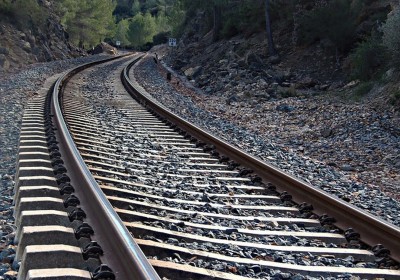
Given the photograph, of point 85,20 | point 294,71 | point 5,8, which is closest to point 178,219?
point 294,71

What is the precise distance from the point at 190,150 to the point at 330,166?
8.27 ft

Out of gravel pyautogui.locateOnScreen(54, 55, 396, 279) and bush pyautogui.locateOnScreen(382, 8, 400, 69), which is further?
bush pyautogui.locateOnScreen(382, 8, 400, 69)

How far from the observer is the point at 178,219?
506 cm

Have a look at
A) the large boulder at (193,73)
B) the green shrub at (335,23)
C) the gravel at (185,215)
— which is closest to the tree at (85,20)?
the large boulder at (193,73)

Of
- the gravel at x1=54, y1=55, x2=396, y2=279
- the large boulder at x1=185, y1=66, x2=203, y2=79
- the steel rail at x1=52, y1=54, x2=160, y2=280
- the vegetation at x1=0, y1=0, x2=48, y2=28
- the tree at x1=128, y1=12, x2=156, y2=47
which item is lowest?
the gravel at x1=54, y1=55, x2=396, y2=279

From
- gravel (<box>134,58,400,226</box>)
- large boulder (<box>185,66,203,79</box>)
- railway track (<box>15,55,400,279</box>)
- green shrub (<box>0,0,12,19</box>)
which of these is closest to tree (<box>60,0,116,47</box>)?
green shrub (<box>0,0,12,19</box>)

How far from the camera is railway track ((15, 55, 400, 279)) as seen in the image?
146 inches

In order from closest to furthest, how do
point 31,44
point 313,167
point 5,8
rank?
1. point 313,167
2. point 31,44
3. point 5,8

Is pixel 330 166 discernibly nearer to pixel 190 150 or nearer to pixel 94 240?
pixel 190 150

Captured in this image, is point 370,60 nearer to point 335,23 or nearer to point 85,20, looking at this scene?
point 335,23

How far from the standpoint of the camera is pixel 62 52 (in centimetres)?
4556

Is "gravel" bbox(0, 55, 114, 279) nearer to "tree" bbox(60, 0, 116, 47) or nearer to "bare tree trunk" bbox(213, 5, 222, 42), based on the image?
"bare tree trunk" bbox(213, 5, 222, 42)

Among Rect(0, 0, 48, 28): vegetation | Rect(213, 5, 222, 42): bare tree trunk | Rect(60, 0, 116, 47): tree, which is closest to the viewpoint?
Rect(0, 0, 48, 28): vegetation

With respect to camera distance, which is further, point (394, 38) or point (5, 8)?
point (5, 8)
